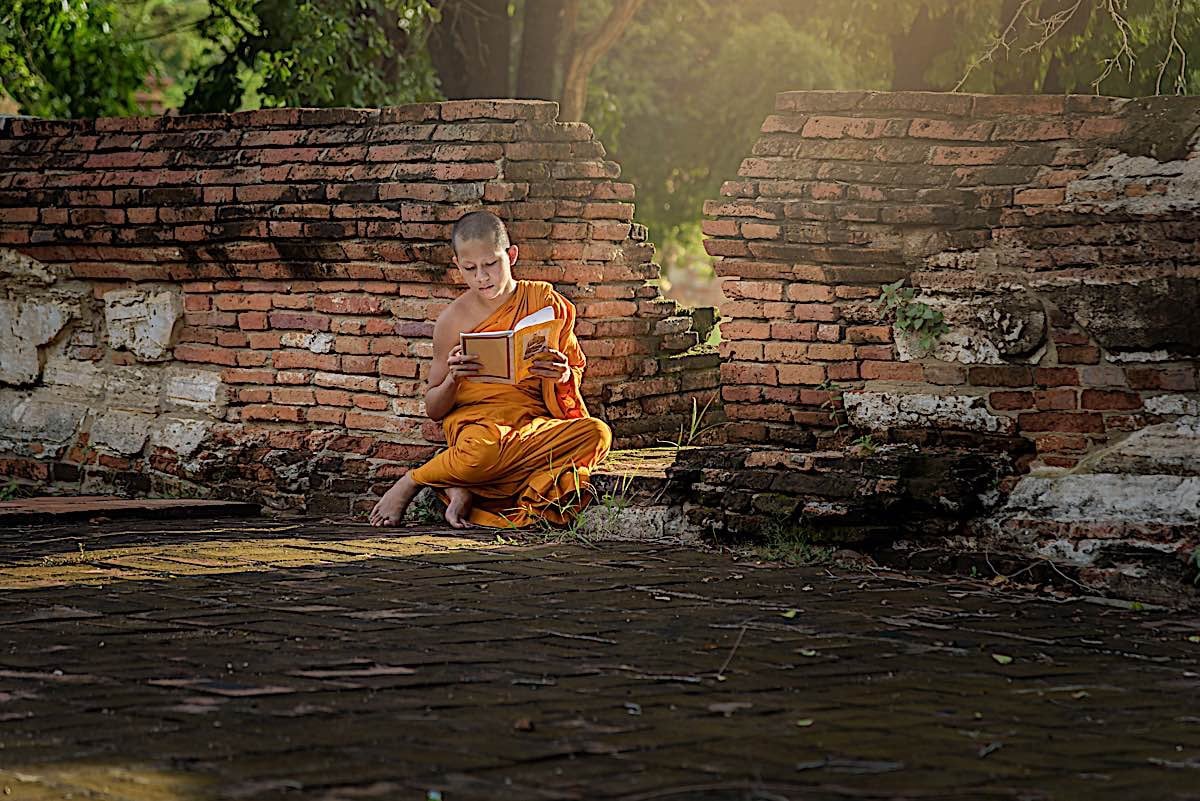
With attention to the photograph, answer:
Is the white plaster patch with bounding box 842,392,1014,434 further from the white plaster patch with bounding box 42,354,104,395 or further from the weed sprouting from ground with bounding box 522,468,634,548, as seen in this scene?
the white plaster patch with bounding box 42,354,104,395

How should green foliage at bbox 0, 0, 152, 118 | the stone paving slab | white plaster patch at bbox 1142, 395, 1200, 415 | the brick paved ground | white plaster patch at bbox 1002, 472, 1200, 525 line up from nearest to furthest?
1. the brick paved ground
2. white plaster patch at bbox 1002, 472, 1200, 525
3. white plaster patch at bbox 1142, 395, 1200, 415
4. the stone paving slab
5. green foliage at bbox 0, 0, 152, 118

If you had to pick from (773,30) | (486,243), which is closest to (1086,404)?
(486,243)

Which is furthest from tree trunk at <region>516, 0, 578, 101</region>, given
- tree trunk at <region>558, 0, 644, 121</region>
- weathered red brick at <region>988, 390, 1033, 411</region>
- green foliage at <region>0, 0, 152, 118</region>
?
weathered red brick at <region>988, 390, 1033, 411</region>

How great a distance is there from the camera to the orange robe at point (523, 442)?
7.04 metres

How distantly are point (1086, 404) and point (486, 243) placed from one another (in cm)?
245

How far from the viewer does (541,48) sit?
42.7 feet

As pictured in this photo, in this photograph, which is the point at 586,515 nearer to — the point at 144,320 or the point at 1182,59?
the point at 144,320

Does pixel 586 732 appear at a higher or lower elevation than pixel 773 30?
lower

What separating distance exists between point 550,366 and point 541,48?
21.3 ft

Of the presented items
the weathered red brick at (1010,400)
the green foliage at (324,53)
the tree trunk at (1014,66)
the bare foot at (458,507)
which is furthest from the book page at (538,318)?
the green foliage at (324,53)

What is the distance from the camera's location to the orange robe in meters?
7.04

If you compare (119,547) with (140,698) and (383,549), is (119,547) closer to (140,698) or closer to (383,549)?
(383,549)

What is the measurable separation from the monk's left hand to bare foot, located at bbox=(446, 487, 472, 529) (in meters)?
Result: 0.58

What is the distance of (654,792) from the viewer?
334 cm
